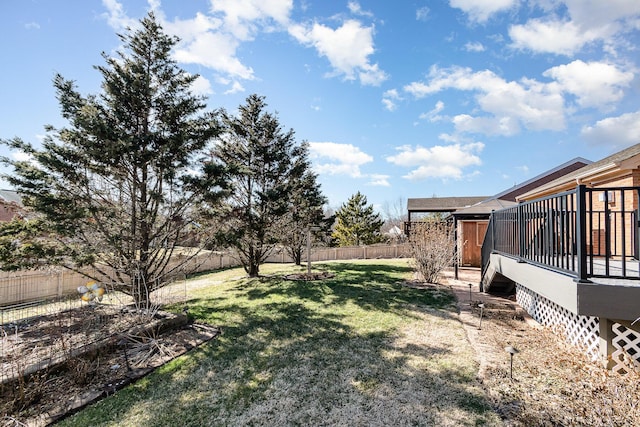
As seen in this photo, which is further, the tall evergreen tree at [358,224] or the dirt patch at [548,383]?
the tall evergreen tree at [358,224]

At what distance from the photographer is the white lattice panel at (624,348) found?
3.39 m

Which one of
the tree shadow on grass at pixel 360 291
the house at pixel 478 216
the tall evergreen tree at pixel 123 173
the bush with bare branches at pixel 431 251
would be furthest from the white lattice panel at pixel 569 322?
the tall evergreen tree at pixel 123 173

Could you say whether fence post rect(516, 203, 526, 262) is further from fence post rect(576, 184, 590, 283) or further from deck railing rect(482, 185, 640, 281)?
fence post rect(576, 184, 590, 283)

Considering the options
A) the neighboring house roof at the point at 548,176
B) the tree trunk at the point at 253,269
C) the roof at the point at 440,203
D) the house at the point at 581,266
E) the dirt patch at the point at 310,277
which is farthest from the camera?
the roof at the point at 440,203

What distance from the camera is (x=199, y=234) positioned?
874 centimetres

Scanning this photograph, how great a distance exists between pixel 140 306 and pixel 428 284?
9089 mm

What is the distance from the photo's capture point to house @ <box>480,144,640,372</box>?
316cm

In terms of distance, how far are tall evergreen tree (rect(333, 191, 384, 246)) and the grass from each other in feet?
55.0

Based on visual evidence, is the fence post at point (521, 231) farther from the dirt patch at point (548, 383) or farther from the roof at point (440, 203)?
the roof at point (440, 203)

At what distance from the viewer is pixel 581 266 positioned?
128 inches

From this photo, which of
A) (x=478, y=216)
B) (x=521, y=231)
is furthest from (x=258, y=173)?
(x=521, y=231)

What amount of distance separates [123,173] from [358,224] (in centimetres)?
1938

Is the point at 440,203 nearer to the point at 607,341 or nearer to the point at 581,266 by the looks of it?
the point at 607,341

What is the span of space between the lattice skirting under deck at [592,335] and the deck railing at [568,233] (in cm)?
73
